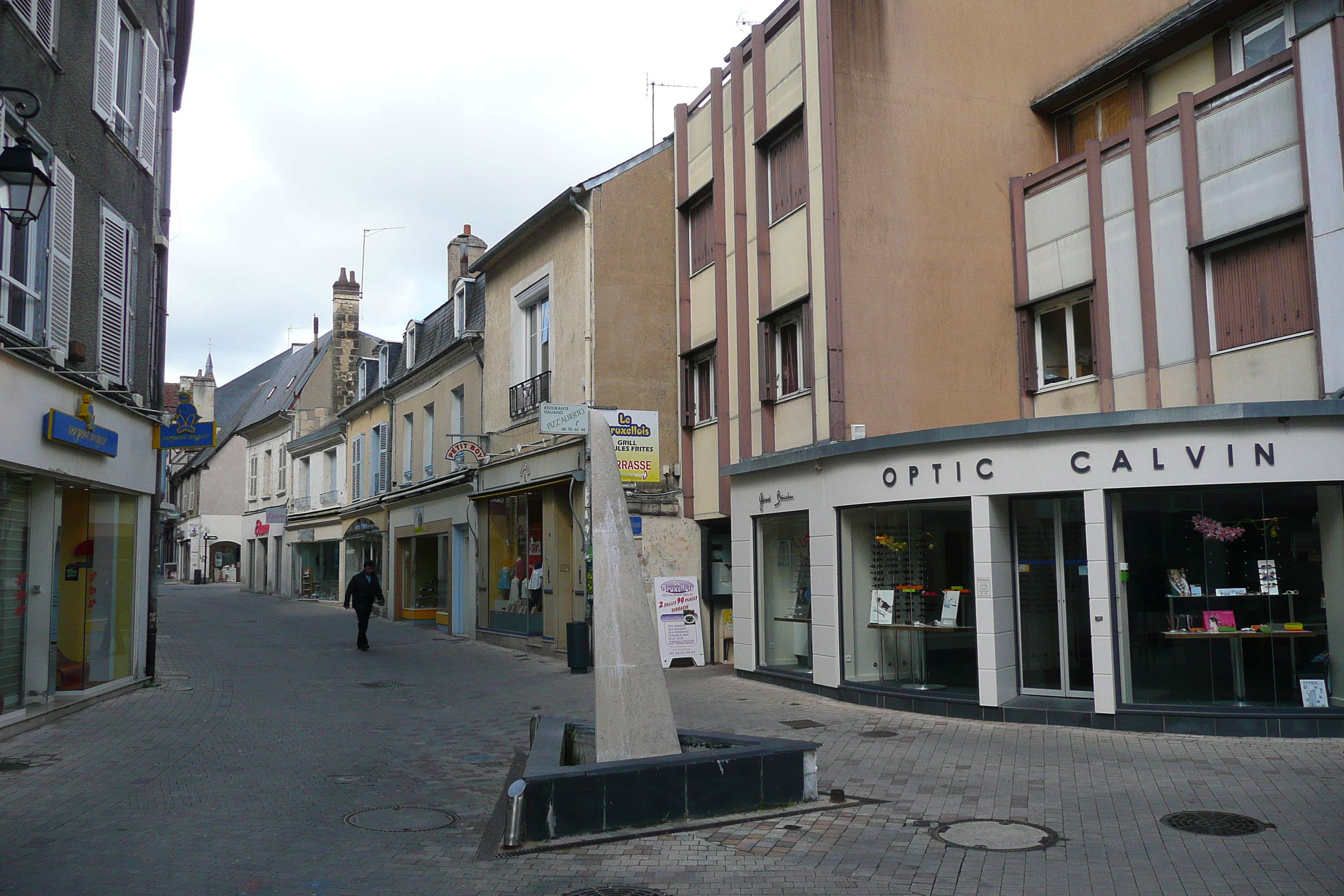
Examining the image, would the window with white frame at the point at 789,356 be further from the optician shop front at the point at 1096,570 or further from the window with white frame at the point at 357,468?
the window with white frame at the point at 357,468

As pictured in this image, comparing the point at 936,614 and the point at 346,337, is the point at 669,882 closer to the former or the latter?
the point at 936,614

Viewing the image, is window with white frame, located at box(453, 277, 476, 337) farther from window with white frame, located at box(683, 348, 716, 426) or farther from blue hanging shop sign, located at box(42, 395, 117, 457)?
blue hanging shop sign, located at box(42, 395, 117, 457)

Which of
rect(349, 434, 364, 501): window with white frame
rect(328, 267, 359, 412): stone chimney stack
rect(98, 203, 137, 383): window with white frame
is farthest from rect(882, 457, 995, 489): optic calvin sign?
rect(328, 267, 359, 412): stone chimney stack

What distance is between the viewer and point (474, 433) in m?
22.9

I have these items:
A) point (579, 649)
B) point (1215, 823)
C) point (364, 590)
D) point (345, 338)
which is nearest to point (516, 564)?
point (364, 590)

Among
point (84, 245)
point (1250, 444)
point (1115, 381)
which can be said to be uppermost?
point (84, 245)

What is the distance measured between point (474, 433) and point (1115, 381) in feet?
45.1

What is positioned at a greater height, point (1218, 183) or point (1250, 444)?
point (1218, 183)

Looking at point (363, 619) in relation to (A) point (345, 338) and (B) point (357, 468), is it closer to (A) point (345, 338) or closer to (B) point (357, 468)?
(B) point (357, 468)

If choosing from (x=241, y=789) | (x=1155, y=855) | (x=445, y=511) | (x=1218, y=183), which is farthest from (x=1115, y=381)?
(x=445, y=511)

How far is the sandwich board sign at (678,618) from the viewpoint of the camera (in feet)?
54.4

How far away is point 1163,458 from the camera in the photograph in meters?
10.4

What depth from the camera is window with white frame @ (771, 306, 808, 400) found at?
15.0 meters

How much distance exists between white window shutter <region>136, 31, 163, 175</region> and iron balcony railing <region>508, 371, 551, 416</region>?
7.21 meters
